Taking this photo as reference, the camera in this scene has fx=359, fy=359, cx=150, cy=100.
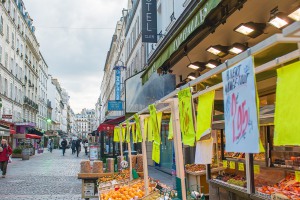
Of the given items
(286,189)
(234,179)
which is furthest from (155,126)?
(234,179)

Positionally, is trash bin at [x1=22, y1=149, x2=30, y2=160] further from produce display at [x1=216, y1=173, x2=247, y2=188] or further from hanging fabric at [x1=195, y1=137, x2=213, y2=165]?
hanging fabric at [x1=195, y1=137, x2=213, y2=165]

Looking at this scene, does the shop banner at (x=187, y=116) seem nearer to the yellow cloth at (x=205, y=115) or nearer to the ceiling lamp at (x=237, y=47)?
the yellow cloth at (x=205, y=115)

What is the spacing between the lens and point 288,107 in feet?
7.17

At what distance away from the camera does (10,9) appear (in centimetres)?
3922

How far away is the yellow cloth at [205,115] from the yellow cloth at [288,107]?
1.12 metres

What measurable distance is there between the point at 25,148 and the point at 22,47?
1863 centimetres

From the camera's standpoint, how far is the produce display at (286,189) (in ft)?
17.8

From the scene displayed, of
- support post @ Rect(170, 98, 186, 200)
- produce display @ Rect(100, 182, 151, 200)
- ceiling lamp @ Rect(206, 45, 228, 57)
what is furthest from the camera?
ceiling lamp @ Rect(206, 45, 228, 57)

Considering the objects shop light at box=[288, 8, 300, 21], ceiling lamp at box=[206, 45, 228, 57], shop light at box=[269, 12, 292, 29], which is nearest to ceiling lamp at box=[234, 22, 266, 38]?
shop light at box=[269, 12, 292, 29]

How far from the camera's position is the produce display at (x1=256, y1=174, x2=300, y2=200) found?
5.43 m

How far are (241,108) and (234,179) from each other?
5852 millimetres

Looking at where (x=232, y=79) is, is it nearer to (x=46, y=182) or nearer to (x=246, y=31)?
(x=246, y=31)

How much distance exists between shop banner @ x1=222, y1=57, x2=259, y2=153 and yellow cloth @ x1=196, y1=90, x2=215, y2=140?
48 cm

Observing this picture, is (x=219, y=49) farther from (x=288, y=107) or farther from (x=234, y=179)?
(x=288, y=107)
